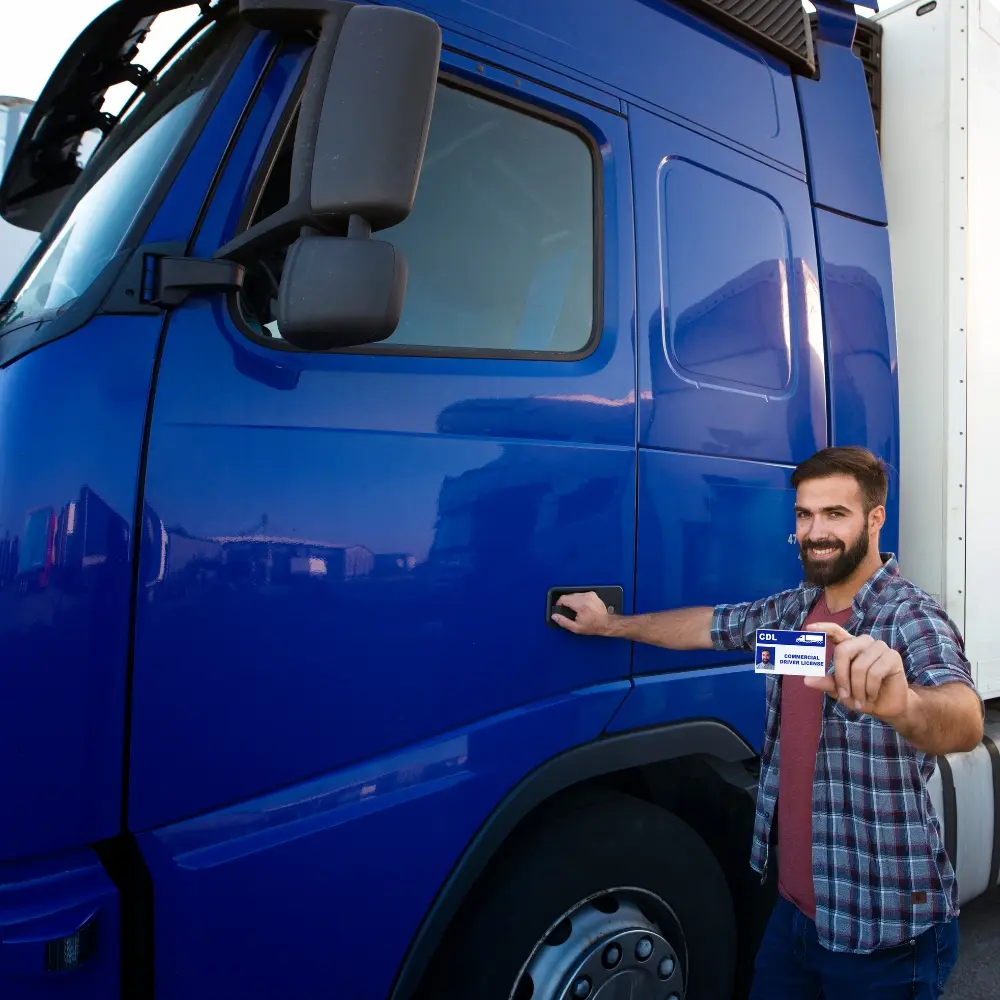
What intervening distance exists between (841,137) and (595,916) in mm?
2240

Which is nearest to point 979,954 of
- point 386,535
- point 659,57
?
point 386,535

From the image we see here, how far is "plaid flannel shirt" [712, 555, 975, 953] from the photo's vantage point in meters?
1.65

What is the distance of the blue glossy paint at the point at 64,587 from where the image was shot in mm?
1344

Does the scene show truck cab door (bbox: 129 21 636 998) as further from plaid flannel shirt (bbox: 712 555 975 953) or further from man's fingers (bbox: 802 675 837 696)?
man's fingers (bbox: 802 675 837 696)

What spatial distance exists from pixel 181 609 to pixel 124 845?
0.39 meters

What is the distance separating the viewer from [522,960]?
1.81 metres

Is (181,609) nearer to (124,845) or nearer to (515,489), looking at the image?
(124,845)

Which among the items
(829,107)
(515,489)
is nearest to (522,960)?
(515,489)

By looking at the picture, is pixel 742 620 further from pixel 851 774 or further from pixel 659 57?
pixel 659 57

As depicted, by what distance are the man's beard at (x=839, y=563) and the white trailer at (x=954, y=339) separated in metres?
1.10

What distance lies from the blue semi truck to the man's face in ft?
1.01

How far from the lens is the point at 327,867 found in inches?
61.5

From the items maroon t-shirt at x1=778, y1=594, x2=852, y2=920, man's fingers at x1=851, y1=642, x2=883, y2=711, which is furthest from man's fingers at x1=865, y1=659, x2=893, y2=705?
maroon t-shirt at x1=778, y1=594, x2=852, y2=920

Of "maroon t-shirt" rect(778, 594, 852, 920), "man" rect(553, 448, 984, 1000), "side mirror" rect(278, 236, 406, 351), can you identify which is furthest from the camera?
"maroon t-shirt" rect(778, 594, 852, 920)
